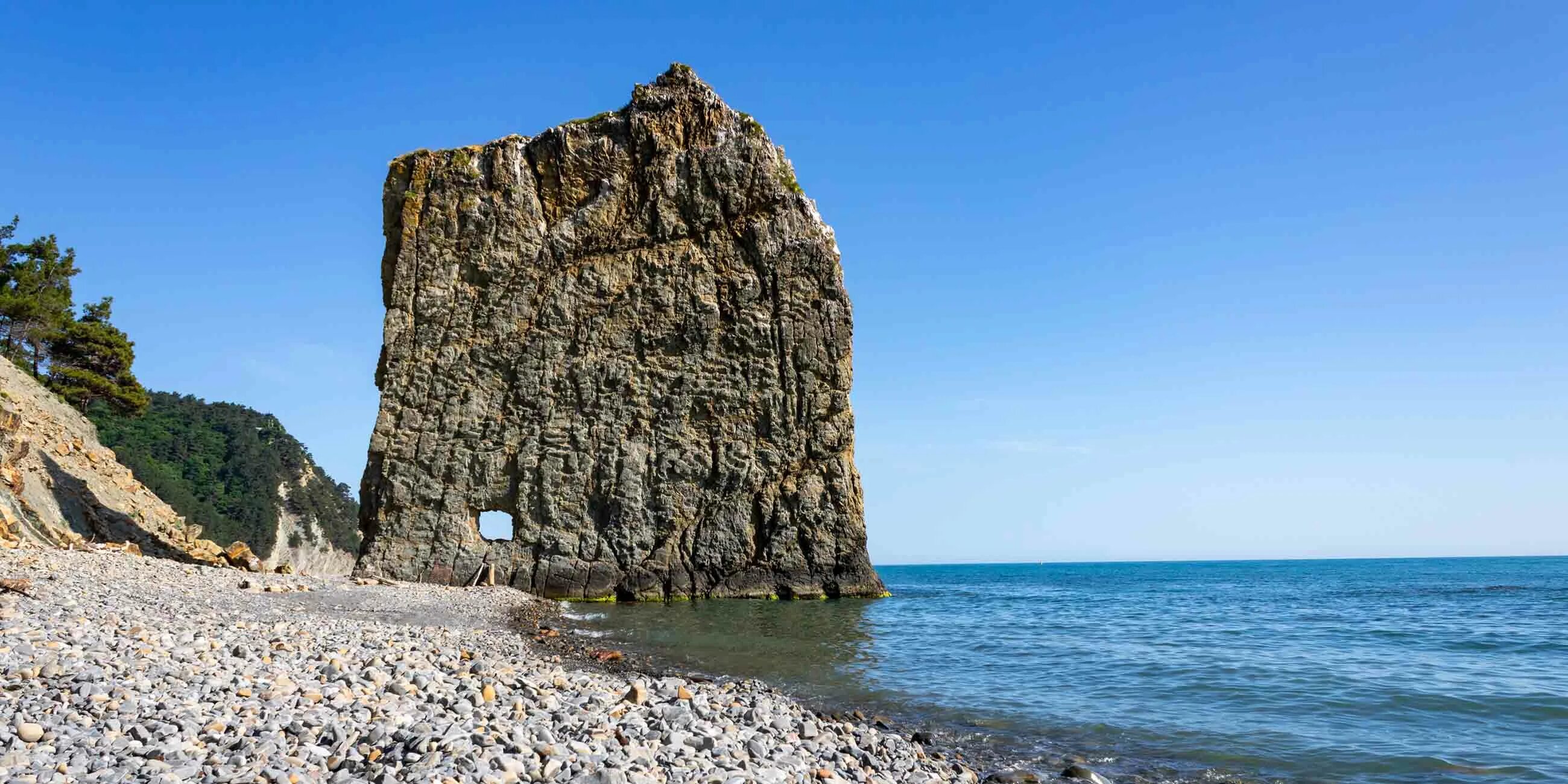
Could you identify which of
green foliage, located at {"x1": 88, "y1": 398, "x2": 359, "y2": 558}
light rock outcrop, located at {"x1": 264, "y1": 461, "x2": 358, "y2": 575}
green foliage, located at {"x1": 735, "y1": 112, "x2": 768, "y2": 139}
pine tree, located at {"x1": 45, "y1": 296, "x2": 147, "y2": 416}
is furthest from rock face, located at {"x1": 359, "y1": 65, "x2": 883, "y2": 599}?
light rock outcrop, located at {"x1": 264, "y1": 461, "x2": 358, "y2": 575}

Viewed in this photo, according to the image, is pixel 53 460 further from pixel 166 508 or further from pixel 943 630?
pixel 943 630

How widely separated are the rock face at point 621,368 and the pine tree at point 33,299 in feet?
48.5

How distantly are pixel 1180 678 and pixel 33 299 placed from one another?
38.9 meters

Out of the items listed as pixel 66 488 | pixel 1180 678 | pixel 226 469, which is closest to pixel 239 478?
pixel 226 469

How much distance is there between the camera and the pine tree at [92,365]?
111 ft

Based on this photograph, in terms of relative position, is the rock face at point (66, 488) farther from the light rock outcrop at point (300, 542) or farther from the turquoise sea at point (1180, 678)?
the light rock outcrop at point (300, 542)

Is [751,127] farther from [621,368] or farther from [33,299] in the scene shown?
[33,299]

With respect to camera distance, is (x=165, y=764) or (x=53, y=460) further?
(x=53, y=460)

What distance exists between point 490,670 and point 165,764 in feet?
13.8

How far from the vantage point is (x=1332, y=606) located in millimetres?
32000

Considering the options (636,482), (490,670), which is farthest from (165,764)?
(636,482)

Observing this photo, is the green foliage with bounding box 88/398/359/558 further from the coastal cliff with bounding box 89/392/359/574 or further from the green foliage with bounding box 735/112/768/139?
the green foliage with bounding box 735/112/768/139

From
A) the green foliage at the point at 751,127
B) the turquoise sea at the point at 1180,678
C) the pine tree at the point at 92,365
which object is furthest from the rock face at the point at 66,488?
the green foliage at the point at 751,127

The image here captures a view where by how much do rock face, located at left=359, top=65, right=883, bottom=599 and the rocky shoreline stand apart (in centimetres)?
1536
